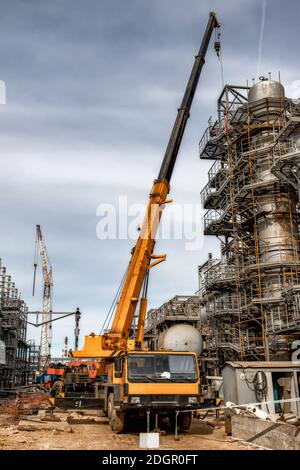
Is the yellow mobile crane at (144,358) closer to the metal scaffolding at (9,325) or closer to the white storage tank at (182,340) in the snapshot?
the white storage tank at (182,340)

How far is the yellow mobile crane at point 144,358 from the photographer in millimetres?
15234

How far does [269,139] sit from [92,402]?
91.8 feet

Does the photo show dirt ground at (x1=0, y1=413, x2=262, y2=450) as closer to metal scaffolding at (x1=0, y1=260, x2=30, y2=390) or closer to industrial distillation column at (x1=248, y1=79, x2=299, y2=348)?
industrial distillation column at (x1=248, y1=79, x2=299, y2=348)

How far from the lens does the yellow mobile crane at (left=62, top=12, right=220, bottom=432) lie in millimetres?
15234

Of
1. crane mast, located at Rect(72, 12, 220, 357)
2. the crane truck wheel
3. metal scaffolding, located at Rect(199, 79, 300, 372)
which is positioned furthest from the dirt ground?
metal scaffolding, located at Rect(199, 79, 300, 372)

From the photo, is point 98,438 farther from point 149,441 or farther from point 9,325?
point 9,325

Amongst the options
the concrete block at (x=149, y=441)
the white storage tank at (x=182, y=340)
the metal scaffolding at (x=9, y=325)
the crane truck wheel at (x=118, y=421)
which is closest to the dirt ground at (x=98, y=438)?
the crane truck wheel at (x=118, y=421)

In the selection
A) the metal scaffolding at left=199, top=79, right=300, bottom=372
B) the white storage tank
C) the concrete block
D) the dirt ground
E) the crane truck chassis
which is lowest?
the dirt ground

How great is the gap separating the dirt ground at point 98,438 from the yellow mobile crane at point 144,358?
76cm

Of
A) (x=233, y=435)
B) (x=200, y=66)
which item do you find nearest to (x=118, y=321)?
(x=233, y=435)

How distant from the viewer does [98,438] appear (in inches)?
588

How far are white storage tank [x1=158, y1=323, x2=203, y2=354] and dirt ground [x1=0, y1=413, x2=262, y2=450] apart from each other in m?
21.6

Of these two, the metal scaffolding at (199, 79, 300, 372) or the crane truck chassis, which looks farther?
the metal scaffolding at (199, 79, 300, 372)

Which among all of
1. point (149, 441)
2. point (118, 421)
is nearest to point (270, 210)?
point (118, 421)
